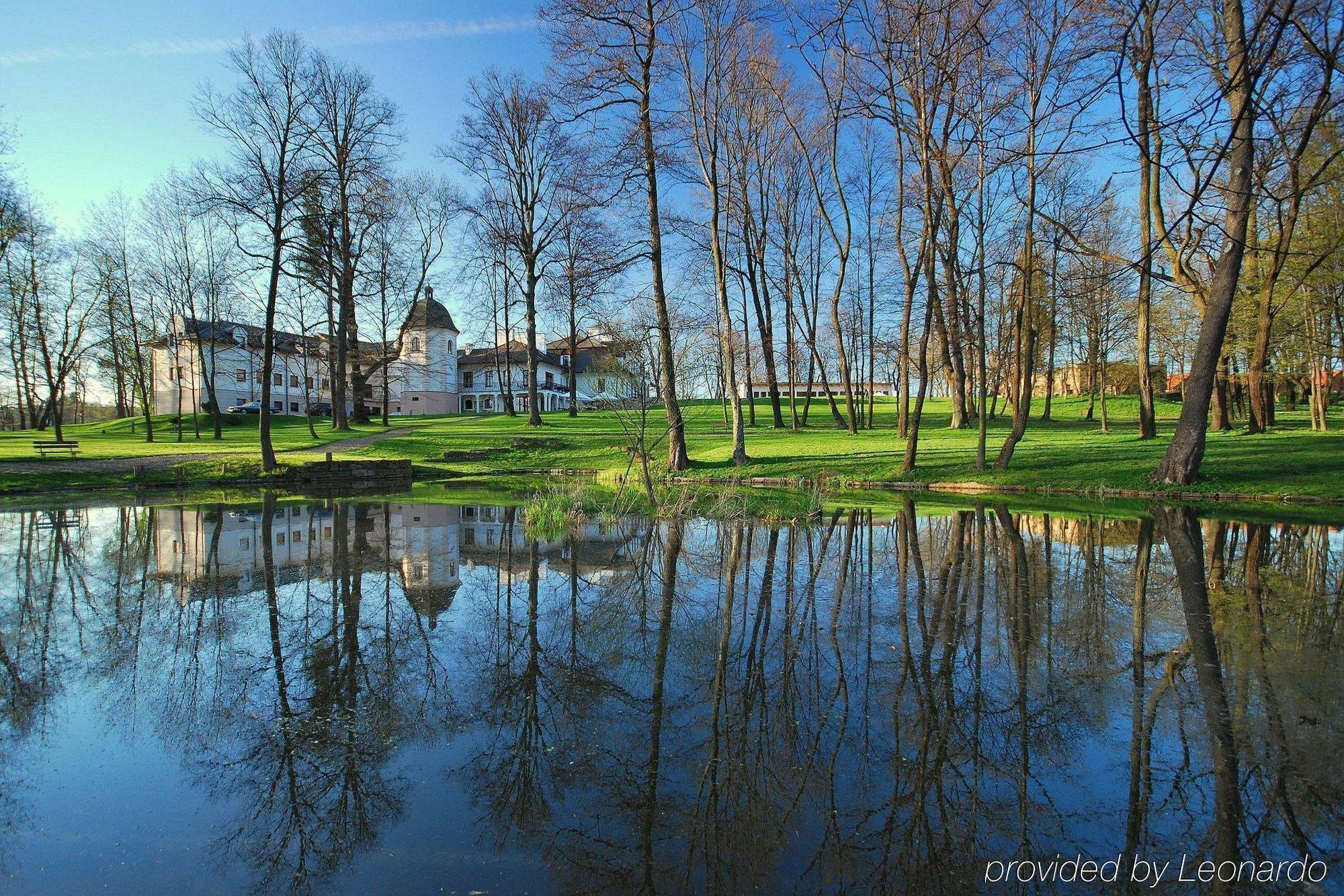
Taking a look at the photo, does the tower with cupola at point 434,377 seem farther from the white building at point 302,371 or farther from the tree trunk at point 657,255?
the tree trunk at point 657,255

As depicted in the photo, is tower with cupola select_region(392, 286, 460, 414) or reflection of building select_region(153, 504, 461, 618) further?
tower with cupola select_region(392, 286, 460, 414)

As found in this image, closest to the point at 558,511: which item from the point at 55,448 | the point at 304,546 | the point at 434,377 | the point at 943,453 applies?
the point at 304,546

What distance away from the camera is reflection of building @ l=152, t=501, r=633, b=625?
25.2ft

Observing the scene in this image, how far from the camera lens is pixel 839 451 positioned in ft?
81.1

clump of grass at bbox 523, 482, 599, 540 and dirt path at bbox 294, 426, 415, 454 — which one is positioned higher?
dirt path at bbox 294, 426, 415, 454

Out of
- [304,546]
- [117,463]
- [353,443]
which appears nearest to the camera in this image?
[304,546]

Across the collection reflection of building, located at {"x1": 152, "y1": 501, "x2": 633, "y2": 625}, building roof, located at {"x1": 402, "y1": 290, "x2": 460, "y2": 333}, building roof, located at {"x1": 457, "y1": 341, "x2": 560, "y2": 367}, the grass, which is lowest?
reflection of building, located at {"x1": 152, "y1": 501, "x2": 633, "y2": 625}

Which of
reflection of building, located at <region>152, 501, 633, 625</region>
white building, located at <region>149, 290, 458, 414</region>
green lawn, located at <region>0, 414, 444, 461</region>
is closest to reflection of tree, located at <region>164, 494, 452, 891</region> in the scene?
reflection of building, located at <region>152, 501, 633, 625</region>

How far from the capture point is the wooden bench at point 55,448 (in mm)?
25797

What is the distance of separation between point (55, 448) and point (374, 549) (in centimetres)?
2996

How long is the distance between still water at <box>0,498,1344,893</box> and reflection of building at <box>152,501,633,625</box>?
0.73 feet

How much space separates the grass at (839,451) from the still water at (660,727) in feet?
34.5

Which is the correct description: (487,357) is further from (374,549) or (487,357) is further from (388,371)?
(374,549)

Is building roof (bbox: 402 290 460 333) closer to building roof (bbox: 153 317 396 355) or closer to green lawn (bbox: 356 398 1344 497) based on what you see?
building roof (bbox: 153 317 396 355)
